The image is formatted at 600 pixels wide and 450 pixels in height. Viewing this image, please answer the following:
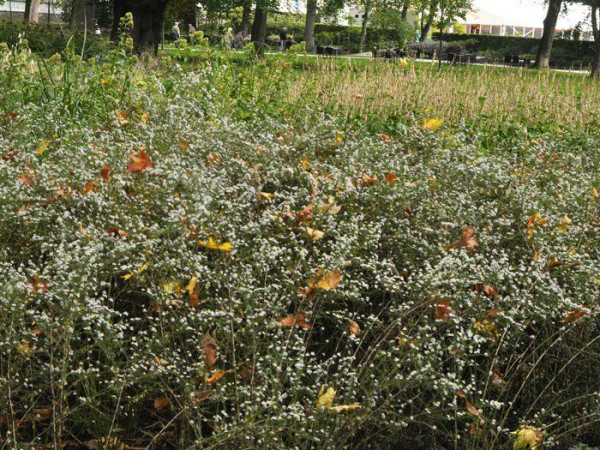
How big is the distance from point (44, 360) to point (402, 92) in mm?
7192

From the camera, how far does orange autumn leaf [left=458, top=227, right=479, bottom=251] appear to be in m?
3.28

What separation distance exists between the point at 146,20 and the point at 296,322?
15.5 meters

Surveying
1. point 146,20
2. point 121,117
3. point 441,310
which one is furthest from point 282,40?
point 441,310

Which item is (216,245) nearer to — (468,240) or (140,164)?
(140,164)

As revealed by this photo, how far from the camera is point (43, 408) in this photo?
2455 millimetres

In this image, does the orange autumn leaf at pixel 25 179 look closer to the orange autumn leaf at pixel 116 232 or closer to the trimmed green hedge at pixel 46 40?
the orange autumn leaf at pixel 116 232

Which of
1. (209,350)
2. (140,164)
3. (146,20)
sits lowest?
(209,350)

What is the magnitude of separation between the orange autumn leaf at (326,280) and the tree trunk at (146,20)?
14.7 m

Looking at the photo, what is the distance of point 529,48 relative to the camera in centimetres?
5059

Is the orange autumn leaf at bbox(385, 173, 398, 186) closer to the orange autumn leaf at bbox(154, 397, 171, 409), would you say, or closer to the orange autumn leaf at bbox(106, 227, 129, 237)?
the orange autumn leaf at bbox(106, 227, 129, 237)

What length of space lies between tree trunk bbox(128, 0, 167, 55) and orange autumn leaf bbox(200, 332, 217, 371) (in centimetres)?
1488

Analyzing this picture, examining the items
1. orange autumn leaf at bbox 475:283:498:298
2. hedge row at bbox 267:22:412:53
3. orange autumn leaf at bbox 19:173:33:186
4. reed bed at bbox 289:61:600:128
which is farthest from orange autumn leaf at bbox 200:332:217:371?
hedge row at bbox 267:22:412:53

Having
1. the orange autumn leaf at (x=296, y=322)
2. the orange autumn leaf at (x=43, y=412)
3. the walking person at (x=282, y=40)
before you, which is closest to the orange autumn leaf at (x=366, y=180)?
the orange autumn leaf at (x=296, y=322)

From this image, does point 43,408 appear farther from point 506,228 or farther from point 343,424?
point 506,228
